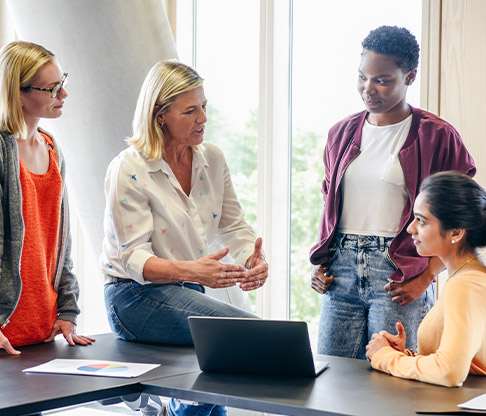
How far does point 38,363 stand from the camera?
80.0 inches

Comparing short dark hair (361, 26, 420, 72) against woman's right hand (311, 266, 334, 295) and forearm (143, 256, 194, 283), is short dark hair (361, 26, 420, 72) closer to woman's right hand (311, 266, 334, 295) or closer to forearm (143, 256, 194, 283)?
woman's right hand (311, 266, 334, 295)

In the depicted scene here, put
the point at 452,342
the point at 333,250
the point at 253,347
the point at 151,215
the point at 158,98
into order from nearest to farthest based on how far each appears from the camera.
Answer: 1. the point at 452,342
2. the point at 253,347
3. the point at 151,215
4. the point at 158,98
5. the point at 333,250

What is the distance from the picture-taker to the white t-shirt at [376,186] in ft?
7.75

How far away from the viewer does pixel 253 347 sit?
1812 mm

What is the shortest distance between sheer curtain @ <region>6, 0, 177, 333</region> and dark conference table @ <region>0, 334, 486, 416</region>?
169 centimetres

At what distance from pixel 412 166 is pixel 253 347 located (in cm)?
90

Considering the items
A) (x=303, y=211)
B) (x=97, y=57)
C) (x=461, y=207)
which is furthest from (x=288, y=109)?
(x=461, y=207)

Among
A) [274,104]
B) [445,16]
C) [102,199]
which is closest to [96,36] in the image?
[102,199]

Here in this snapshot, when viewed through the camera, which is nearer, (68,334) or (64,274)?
(68,334)

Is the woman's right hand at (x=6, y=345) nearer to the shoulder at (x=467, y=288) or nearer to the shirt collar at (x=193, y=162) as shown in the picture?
the shirt collar at (x=193, y=162)

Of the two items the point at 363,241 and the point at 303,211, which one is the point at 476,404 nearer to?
the point at 363,241

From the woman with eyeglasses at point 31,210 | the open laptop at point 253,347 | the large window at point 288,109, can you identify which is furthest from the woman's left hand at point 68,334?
the large window at point 288,109

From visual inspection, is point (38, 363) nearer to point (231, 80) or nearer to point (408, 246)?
point (408, 246)

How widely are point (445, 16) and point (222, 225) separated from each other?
4.88ft
